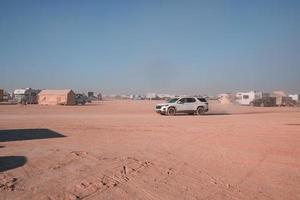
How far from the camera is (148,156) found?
1105 centimetres

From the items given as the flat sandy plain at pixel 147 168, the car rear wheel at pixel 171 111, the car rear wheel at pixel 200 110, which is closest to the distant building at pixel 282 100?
the car rear wheel at pixel 200 110

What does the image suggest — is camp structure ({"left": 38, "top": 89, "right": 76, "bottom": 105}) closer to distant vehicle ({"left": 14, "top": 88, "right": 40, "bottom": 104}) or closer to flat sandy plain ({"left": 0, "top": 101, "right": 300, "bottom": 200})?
distant vehicle ({"left": 14, "top": 88, "right": 40, "bottom": 104})

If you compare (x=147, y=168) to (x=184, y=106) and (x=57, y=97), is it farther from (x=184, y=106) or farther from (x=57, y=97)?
(x=57, y=97)

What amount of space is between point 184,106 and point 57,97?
3036 cm

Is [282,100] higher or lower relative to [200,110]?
higher

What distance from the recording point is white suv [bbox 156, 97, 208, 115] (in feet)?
110

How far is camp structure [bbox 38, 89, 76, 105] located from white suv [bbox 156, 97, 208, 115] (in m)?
27.4

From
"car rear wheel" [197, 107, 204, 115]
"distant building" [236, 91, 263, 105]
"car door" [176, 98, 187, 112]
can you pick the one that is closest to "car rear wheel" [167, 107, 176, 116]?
"car door" [176, 98, 187, 112]

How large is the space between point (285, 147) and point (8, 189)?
9.93 meters

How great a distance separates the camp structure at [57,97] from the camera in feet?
190

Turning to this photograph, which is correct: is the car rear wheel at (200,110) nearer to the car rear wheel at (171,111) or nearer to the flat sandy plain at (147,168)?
the car rear wheel at (171,111)

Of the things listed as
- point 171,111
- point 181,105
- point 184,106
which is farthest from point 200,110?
point 171,111

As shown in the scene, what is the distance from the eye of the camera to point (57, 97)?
58219mm

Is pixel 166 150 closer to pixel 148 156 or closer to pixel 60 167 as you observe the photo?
pixel 148 156
